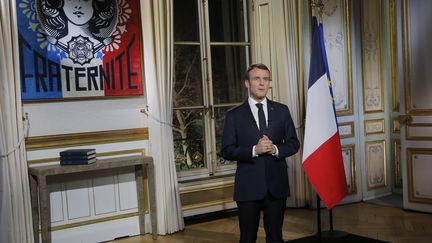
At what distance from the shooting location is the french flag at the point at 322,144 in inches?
118

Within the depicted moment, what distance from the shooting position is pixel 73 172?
3682 millimetres

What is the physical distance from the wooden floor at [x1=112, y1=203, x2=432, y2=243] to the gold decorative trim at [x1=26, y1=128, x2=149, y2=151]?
2.75 ft

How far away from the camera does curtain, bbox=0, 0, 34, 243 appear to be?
3.47m

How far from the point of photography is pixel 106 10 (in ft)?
13.3

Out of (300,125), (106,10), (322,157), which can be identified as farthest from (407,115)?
(106,10)

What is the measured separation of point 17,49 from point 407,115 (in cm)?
332

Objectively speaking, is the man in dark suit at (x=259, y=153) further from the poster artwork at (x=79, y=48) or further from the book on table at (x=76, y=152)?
the poster artwork at (x=79, y=48)

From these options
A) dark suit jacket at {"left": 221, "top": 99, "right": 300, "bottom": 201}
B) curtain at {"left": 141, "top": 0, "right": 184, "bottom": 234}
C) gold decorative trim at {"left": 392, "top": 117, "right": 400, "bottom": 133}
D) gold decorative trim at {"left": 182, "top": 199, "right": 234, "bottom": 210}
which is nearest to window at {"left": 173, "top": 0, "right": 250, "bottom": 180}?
gold decorative trim at {"left": 182, "top": 199, "right": 234, "bottom": 210}

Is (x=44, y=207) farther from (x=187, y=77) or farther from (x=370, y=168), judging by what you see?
(x=370, y=168)

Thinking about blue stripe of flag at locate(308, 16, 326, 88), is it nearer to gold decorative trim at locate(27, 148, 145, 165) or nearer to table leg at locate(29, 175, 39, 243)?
gold decorative trim at locate(27, 148, 145, 165)

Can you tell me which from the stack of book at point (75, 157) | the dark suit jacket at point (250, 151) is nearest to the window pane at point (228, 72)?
the stack of book at point (75, 157)

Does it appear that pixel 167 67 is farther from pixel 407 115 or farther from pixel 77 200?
pixel 407 115

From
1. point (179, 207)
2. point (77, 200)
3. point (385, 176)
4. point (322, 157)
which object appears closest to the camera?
point (322, 157)

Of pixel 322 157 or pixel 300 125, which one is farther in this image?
pixel 300 125
